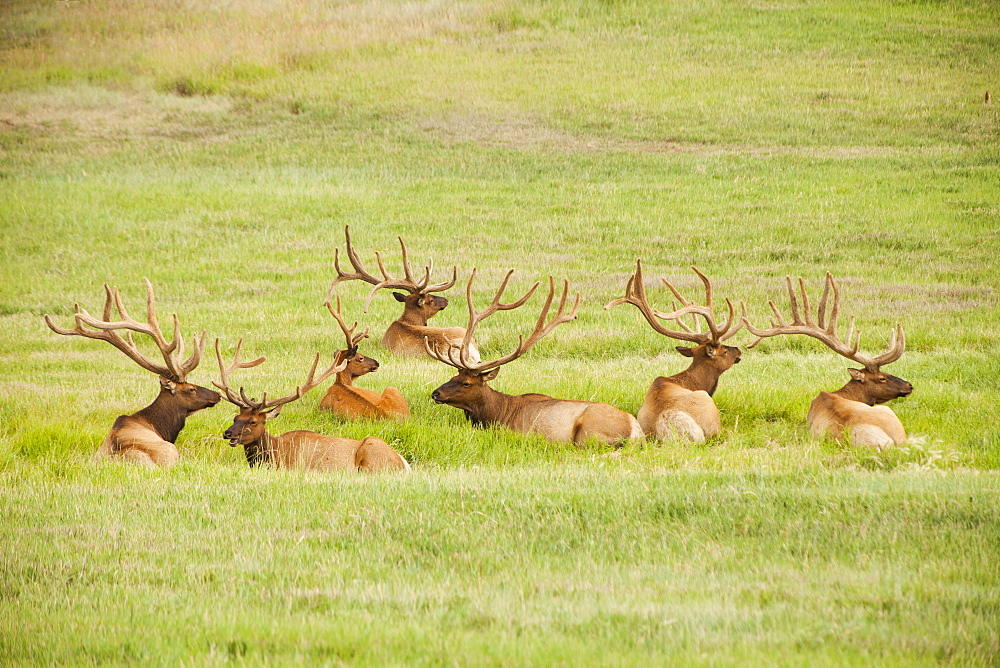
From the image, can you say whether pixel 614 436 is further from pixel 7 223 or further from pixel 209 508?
pixel 7 223

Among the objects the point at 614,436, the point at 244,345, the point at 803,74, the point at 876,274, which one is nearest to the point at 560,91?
the point at 803,74

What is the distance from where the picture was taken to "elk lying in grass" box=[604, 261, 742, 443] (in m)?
10.9

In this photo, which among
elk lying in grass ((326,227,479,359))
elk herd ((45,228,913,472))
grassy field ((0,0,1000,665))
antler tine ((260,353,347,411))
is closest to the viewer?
grassy field ((0,0,1000,665))

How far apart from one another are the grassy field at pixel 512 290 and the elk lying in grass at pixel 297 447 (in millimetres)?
693

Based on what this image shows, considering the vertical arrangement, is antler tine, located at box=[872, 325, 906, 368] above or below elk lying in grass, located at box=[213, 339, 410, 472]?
above

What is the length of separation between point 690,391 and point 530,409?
1.61 metres

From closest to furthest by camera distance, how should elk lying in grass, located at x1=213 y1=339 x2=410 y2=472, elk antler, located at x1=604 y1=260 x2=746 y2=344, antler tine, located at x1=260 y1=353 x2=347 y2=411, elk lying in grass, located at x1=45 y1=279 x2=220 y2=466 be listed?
elk lying in grass, located at x1=213 y1=339 x2=410 y2=472, elk lying in grass, located at x1=45 y1=279 x2=220 y2=466, antler tine, located at x1=260 y1=353 x2=347 y2=411, elk antler, located at x1=604 y1=260 x2=746 y2=344

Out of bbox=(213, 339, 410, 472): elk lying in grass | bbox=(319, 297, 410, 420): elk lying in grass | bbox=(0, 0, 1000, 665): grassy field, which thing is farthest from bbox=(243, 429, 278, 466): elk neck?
bbox=(319, 297, 410, 420): elk lying in grass

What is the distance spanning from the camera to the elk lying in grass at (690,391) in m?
10.9

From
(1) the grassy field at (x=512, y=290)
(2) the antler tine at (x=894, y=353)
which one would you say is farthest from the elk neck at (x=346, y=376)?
(2) the antler tine at (x=894, y=353)

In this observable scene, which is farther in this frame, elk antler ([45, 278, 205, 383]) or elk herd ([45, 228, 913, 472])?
elk antler ([45, 278, 205, 383])

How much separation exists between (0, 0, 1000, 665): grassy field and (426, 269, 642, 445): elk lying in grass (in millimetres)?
283

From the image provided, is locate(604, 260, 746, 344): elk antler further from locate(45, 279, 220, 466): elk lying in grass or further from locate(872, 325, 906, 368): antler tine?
locate(45, 279, 220, 466): elk lying in grass

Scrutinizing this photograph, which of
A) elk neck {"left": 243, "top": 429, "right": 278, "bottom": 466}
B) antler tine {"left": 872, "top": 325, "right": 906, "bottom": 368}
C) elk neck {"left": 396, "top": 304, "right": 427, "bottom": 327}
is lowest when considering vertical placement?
elk neck {"left": 243, "top": 429, "right": 278, "bottom": 466}
